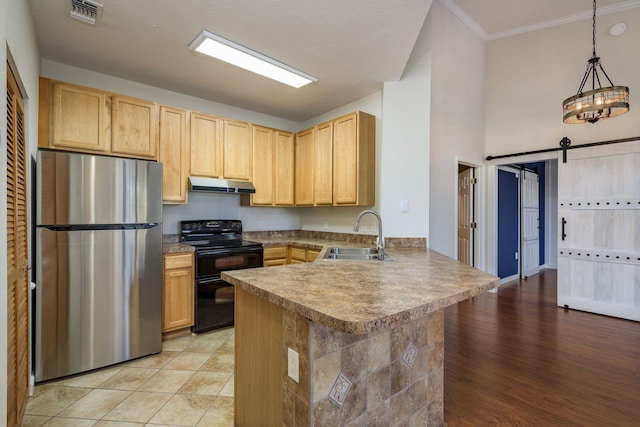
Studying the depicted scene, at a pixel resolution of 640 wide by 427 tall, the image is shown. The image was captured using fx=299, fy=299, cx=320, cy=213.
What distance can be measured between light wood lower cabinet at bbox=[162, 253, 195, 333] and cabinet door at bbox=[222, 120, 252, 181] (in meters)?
1.18

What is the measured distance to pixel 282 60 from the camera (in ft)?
8.95

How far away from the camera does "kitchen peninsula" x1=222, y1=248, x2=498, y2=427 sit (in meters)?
1.07

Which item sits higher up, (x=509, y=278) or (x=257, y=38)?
(x=257, y=38)

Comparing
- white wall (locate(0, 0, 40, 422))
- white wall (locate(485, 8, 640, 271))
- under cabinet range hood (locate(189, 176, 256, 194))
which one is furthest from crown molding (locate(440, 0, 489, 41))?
white wall (locate(0, 0, 40, 422))

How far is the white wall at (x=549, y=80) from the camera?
3.59m

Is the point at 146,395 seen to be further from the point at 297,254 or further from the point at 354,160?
the point at 354,160

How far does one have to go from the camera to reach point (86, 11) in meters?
2.07

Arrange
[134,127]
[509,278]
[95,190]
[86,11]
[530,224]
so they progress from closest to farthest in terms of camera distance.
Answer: [86,11] → [95,190] → [134,127] → [509,278] → [530,224]

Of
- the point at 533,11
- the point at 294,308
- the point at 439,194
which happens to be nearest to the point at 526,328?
the point at 439,194

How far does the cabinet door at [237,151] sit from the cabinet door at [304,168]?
715 millimetres

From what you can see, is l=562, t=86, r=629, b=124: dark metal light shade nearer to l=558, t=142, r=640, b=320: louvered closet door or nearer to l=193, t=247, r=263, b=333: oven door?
l=558, t=142, r=640, b=320: louvered closet door

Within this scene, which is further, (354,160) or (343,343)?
(354,160)

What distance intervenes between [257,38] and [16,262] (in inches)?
84.9

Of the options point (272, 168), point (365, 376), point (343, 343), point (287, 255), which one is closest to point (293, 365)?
point (343, 343)
